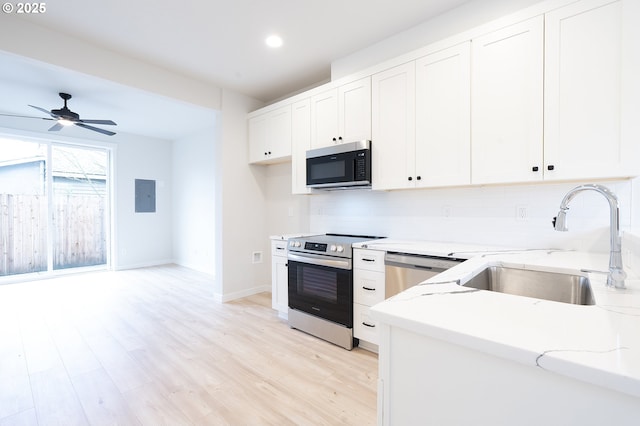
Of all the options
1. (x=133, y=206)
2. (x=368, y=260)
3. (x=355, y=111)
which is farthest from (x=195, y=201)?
(x=368, y=260)

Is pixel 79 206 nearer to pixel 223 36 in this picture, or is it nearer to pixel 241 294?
pixel 241 294

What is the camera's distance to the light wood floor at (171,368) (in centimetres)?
179

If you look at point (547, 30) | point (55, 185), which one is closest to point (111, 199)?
point (55, 185)

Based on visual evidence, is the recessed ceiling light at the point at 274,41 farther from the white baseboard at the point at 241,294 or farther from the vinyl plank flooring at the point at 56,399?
the vinyl plank flooring at the point at 56,399

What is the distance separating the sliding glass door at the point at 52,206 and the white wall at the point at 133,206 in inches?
10.8

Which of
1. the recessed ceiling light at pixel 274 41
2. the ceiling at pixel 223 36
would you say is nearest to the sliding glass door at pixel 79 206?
the ceiling at pixel 223 36

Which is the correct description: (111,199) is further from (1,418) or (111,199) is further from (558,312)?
(558,312)

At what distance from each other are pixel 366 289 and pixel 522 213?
134cm

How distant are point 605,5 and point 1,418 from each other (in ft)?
14.1

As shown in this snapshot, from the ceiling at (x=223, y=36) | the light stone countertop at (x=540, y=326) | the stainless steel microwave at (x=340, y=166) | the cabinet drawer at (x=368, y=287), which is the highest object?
the ceiling at (x=223, y=36)

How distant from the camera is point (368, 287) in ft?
8.09

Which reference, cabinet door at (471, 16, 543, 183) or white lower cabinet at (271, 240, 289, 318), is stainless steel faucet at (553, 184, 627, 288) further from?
white lower cabinet at (271, 240, 289, 318)

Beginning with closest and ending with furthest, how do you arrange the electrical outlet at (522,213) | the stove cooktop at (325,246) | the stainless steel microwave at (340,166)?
the electrical outlet at (522,213) → the stove cooktop at (325,246) → the stainless steel microwave at (340,166)

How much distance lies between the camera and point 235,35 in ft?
9.06
